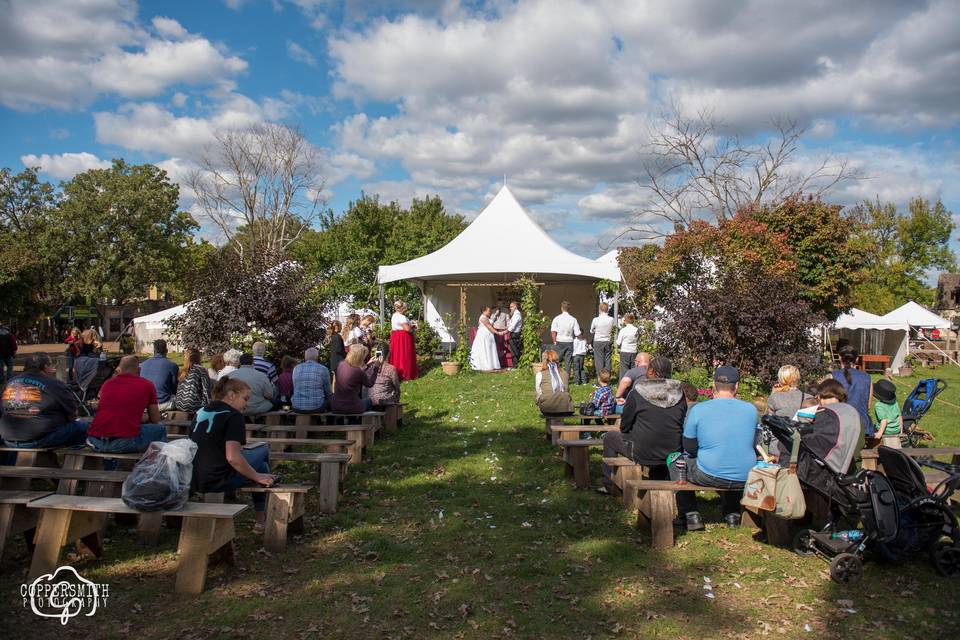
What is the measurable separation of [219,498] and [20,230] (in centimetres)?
3759

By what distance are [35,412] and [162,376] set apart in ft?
6.76

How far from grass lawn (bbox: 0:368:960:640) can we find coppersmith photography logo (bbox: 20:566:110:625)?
0.06 m

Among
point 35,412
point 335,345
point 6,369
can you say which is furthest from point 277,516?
point 6,369

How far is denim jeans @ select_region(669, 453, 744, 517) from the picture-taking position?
15.3 ft

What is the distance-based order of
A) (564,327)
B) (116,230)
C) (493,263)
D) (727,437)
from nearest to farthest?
(727,437), (564,327), (493,263), (116,230)

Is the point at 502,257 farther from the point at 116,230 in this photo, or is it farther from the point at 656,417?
the point at 116,230

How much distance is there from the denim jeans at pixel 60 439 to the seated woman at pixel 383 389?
11.7 ft

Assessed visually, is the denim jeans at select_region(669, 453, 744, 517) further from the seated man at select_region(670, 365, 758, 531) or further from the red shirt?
the red shirt

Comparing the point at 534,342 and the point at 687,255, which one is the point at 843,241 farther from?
the point at 534,342

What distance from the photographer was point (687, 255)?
13.1m

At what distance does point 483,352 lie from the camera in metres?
14.2

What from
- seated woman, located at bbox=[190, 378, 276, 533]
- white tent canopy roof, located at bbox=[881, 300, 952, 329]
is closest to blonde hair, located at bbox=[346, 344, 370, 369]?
seated woman, located at bbox=[190, 378, 276, 533]

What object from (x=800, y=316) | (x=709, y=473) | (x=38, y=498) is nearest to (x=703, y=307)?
(x=800, y=316)

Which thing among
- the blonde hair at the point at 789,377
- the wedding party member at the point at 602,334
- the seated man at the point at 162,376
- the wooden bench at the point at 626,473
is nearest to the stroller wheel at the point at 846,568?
the wooden bench at the point at 626,473
